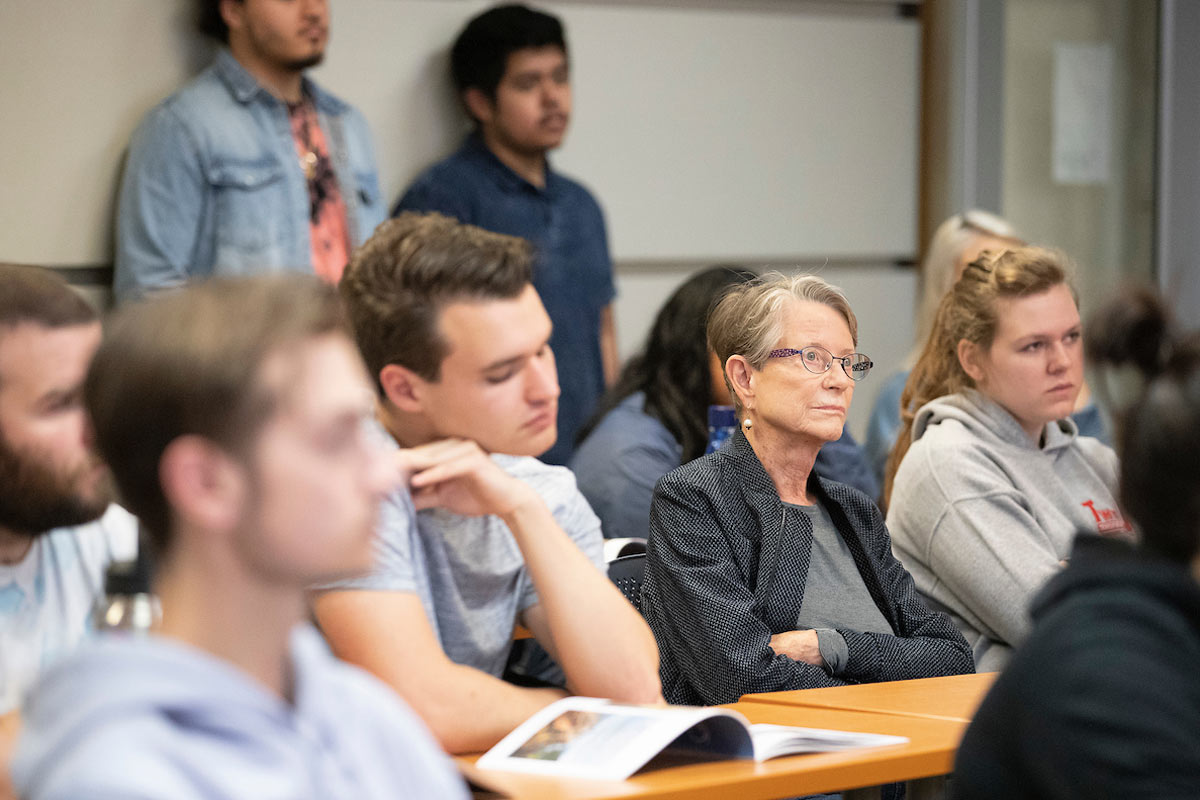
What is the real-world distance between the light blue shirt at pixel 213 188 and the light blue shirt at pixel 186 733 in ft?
8.04

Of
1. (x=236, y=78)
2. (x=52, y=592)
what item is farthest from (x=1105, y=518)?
(x=236, y=78)

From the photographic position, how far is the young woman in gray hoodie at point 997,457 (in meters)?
2.63

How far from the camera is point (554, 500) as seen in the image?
2037 mm

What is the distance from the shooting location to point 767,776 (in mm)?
1542

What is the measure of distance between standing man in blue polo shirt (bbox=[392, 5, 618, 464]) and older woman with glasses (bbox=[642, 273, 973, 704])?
1.57 m

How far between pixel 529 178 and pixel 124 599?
263cm

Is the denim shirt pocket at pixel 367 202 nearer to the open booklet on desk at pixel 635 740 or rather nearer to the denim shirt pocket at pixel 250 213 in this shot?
the denim shirt pocket at pixel 250 213

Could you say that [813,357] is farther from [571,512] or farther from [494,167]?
[494,167]

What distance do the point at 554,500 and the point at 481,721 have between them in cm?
41

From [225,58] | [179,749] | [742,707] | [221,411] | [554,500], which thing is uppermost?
[225,58]

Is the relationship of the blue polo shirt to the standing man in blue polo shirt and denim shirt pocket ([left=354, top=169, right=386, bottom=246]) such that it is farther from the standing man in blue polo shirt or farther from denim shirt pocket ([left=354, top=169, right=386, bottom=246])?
denim shirt pocket ([left=354, top=169, right=386, bottom=246])

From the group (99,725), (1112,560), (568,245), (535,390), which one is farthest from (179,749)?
(568,245)

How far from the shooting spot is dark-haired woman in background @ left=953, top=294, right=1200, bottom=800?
1.07 m

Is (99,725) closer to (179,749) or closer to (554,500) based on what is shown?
(179,749)
